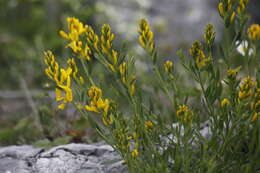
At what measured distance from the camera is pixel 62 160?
1.73m

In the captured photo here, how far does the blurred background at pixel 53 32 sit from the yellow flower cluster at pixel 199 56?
3.86ft

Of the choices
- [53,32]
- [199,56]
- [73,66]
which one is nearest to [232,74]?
[199,56]

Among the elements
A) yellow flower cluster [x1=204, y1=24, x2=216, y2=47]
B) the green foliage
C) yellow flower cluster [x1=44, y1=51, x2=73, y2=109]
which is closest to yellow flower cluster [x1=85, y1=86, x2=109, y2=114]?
yellow flower cluster [x1=44, y1=51, x2=73, y2=109]

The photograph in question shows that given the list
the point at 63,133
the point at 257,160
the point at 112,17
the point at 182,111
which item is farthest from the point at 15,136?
the point at 112,17

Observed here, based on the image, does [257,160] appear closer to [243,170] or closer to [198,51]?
[243,170]

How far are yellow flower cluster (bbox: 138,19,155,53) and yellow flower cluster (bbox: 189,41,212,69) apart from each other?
0.68ft

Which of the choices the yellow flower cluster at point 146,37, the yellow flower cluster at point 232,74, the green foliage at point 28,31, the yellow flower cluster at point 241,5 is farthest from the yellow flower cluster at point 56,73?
the green foliage at point 28,31

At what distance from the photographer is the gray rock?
1.67 metres

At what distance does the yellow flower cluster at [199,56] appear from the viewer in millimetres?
1370

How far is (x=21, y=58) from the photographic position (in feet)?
14.4

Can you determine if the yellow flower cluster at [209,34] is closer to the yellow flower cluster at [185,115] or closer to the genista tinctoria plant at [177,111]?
the genista tinctoria plant at [177,111]

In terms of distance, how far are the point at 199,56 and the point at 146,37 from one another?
26 centimetres

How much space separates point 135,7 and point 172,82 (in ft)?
14.0

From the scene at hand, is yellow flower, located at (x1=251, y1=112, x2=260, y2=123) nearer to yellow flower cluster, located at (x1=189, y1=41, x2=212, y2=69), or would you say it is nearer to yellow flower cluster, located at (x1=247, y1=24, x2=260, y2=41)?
yellow flower cluster, located at (x1=189, y1=41, x2=212, y2=69)
